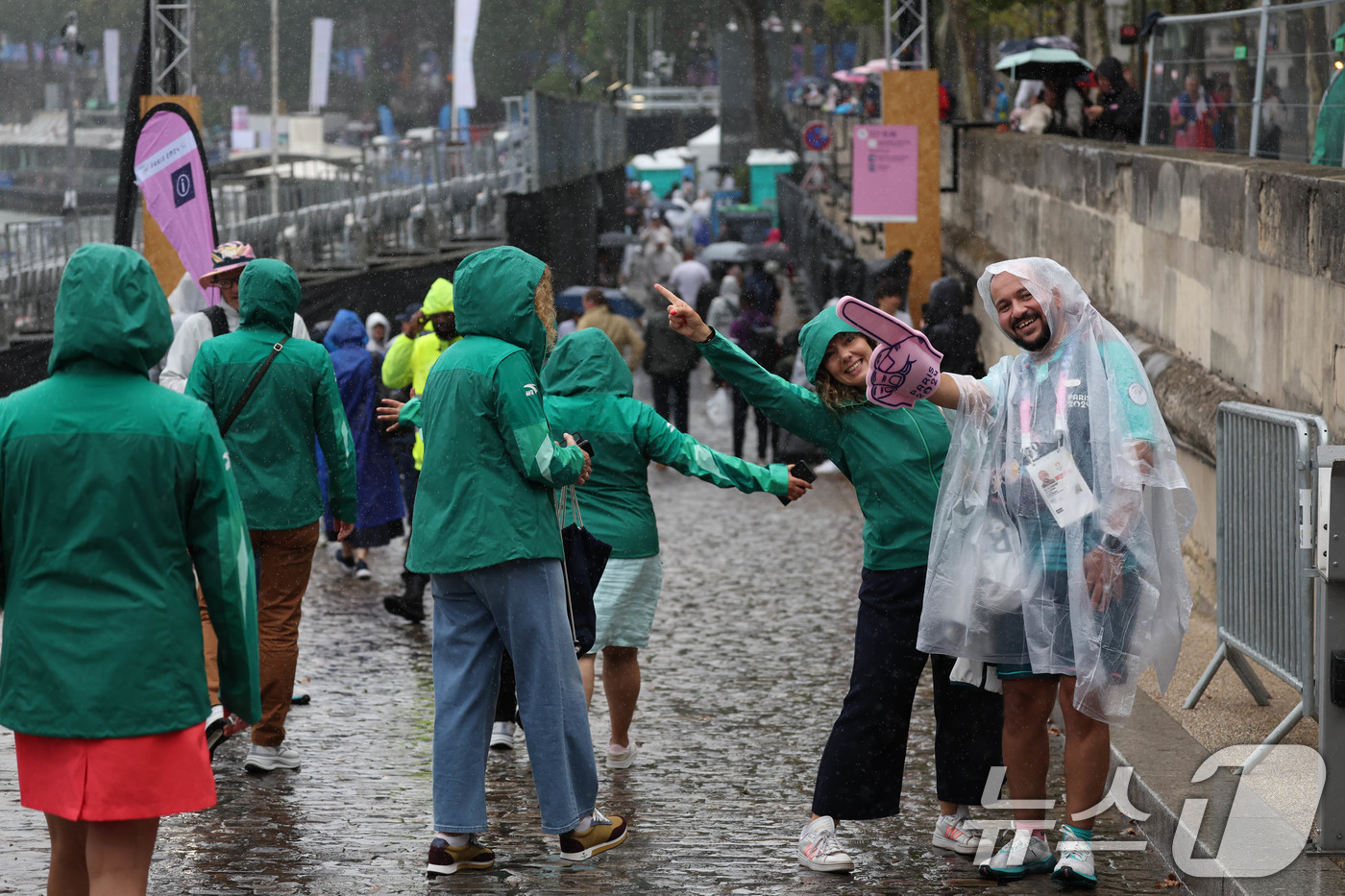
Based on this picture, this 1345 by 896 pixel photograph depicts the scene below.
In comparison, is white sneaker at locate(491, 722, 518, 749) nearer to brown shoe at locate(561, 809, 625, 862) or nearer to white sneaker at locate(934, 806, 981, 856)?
brown shoe at locate(561, 809, 625, 862)

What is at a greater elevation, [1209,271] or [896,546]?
[1209,271]

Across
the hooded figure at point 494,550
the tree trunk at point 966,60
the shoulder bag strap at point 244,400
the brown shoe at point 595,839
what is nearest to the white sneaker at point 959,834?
the brown shoe at point 595,839

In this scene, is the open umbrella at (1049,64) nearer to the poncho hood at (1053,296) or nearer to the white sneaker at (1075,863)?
the poncho hood at (1053,296)

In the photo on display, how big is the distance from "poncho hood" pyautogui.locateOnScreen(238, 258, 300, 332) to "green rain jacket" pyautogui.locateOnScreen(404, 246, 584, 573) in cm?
135

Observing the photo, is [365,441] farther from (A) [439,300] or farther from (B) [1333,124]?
(B) [1333,124]

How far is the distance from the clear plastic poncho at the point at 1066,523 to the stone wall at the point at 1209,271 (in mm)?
2232

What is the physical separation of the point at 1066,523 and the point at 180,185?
677cm

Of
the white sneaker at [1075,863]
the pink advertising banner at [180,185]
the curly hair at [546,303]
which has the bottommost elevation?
the white sneaker at [1075,863]

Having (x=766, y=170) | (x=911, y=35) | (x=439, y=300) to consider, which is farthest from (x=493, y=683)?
(x=766, y=170)

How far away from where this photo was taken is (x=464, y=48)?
2938 cm

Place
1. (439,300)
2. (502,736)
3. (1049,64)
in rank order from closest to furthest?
(502,736)
(439,300)
(1049,64)

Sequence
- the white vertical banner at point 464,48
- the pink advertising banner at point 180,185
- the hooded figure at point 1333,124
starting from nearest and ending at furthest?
the hooded figure at point 1333,124 → the pink advertising banner at point 180,185 → the white vertical banner at point 464,48

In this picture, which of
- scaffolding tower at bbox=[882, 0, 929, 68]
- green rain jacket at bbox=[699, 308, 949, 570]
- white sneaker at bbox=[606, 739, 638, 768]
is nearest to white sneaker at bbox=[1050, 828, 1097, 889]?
green rain jacket at bbox=[699, 308, 949, 570]

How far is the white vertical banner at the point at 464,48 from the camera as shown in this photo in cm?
2853
